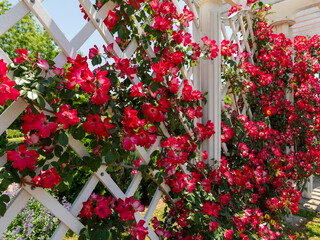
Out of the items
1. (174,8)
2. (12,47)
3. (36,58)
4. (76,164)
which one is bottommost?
(76,164)

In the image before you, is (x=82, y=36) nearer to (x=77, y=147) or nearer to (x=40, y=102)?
(x=40, y=102)

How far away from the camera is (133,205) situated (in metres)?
1.17

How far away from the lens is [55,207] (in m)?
0.96

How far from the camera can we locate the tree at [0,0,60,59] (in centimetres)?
1325

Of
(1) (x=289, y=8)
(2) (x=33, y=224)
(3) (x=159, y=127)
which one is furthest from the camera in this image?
(1) (x=289, y=8)

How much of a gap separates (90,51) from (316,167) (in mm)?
3213

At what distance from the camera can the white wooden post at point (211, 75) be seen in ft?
5.41

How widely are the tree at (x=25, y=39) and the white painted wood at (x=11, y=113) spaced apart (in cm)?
1414

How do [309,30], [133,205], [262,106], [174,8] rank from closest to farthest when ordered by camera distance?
[133,205] → [174,8] → [262,106] → [309,30]

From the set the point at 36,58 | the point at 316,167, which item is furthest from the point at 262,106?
the point at 36,58

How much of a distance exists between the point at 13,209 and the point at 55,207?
0.53 feet

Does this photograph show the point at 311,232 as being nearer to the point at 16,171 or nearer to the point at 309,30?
the point at 16,171

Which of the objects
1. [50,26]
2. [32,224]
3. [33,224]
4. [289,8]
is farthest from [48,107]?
[289,8]

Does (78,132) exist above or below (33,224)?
above
